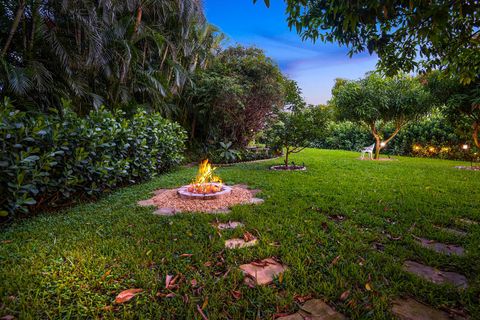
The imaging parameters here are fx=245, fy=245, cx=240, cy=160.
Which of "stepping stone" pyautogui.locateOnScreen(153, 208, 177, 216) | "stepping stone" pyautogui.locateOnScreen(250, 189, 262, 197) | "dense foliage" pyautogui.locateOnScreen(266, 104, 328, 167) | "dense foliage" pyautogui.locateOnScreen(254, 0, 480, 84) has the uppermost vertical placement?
"dense foliage" pyautogui.locateOnScreen(254, 0, 480, 84)

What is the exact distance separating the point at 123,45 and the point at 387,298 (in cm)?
988

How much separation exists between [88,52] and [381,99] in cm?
1129

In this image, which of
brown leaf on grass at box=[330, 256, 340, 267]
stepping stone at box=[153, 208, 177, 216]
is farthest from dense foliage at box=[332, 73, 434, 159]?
brown leaf on grass at box=[330, 256, 340, 267]

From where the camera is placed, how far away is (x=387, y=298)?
1839 millimetres

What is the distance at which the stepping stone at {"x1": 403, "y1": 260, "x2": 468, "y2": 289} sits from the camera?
6.84 feet

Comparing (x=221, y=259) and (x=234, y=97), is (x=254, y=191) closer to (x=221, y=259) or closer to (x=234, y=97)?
(x=221, y=259)

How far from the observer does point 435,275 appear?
7.19 feet

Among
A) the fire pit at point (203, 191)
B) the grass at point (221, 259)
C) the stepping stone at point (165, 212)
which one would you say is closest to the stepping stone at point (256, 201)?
the grass at point (221, 259)

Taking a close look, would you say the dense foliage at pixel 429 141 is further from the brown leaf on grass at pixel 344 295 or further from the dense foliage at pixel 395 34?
the brown leaf on grass at pixel 344 295

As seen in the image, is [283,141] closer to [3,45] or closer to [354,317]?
[354,317]

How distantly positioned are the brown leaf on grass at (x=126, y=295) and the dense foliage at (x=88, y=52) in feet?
20.7

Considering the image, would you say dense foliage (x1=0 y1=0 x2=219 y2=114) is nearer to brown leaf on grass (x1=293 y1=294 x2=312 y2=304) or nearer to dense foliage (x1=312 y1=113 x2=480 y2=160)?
brown leaf on grass (x1=293 y1=294 x2=312 y2=304)

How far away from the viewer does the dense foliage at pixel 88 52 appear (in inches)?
254

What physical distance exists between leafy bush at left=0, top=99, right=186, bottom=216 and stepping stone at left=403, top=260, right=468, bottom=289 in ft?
13.8
